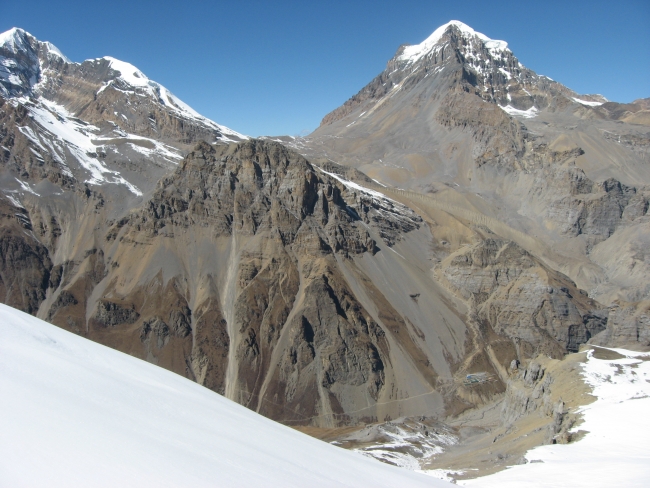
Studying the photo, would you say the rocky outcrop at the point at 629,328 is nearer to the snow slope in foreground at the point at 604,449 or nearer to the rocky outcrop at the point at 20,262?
the snow slope in foreground at the point at 604,449

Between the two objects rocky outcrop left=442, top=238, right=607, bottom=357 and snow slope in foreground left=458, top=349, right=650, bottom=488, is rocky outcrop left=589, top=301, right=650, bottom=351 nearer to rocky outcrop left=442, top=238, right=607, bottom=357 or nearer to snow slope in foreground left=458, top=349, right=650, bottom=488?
rocky outcrop left=442, top=238, right=607, bottom=357

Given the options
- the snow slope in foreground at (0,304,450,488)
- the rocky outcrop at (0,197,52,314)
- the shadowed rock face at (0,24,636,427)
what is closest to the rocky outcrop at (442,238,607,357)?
the shadowed rock face at (0,24,636,427)

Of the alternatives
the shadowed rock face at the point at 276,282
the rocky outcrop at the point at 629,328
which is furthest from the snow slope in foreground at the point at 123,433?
the shadowed rock face at the point at 276,282

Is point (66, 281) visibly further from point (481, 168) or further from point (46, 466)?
point (481, 168)

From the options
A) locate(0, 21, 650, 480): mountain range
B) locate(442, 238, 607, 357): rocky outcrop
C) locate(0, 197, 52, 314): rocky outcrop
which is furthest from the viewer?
locate(0, 197, 52, 314): rocky outcrop

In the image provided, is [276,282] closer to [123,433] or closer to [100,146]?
[100,146]

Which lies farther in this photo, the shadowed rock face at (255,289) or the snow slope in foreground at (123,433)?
the shadowed rock face at (255,289)

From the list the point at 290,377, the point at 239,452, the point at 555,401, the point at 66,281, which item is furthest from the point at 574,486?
the point at 66,281
